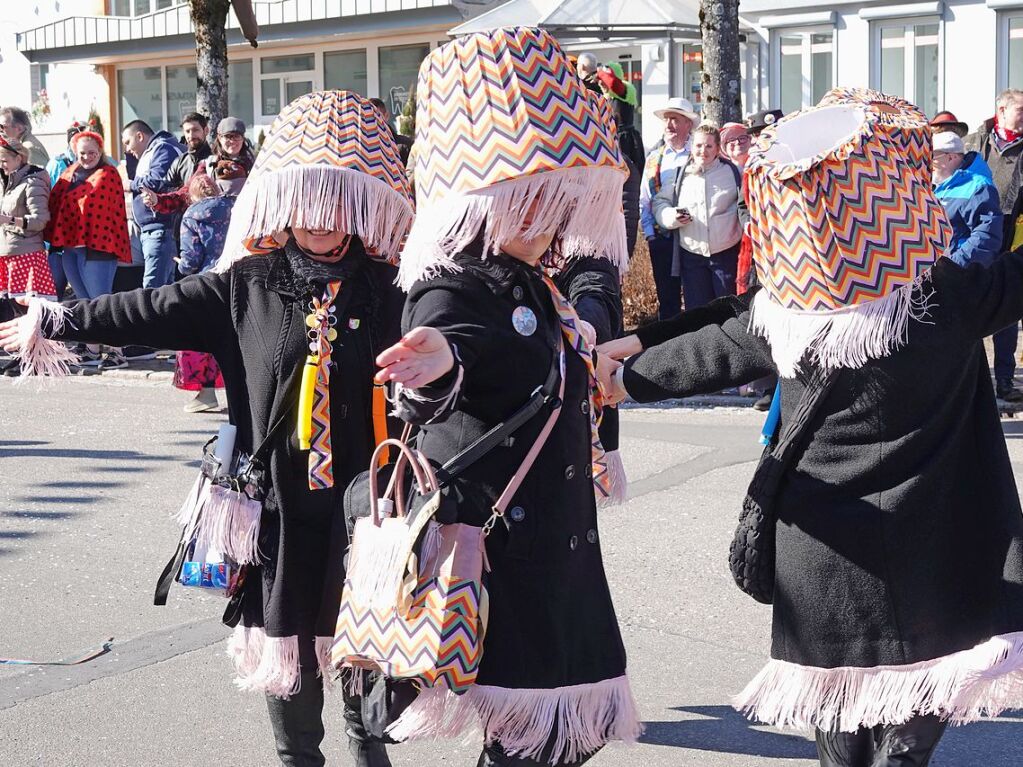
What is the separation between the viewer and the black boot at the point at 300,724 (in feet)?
11.5

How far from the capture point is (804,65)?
64.2ft

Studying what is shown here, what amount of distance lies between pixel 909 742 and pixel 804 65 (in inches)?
691

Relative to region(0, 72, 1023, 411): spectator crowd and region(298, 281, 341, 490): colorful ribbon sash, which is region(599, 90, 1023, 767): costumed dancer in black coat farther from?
region(0, 72, 1023, 411): spectator crowd

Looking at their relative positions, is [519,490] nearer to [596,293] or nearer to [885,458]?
[885,458]

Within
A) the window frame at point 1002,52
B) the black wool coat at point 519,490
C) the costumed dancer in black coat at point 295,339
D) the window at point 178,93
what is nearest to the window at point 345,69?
the window at point 178,93

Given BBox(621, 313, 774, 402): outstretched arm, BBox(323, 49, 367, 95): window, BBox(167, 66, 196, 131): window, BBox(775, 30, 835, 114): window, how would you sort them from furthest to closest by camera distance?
BBox(167, 66, 196, 131): window
BBox(323, 49, 367, 95): window
BBox(775, 30, 835, 114): window
BBox(621, 313, 774, 402): outstretched arm

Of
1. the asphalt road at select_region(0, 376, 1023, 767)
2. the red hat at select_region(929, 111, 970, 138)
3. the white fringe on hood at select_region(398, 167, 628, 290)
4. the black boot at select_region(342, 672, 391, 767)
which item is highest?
the red hat at select_region(929, 111, 970, 138)

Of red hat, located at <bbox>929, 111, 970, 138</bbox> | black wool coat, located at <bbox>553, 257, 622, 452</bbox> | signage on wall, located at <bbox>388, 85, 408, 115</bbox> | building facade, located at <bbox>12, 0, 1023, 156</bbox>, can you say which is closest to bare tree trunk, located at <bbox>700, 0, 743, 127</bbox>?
red hat, located at <bbox>929, 111, 970, 138</bbox>

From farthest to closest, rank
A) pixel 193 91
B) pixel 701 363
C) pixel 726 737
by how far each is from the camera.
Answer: pixel 193 91
pixel 726 737
pixel 701 363

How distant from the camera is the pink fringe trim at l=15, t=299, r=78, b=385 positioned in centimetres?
→ 355

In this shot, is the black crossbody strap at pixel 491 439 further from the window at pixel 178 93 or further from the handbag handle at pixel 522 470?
the window at pixel 178 93

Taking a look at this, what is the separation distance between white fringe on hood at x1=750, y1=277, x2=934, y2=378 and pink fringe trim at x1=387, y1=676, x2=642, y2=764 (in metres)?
0.87

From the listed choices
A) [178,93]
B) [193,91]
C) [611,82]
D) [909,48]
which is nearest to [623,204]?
[611,82]

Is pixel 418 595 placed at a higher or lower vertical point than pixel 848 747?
higher
